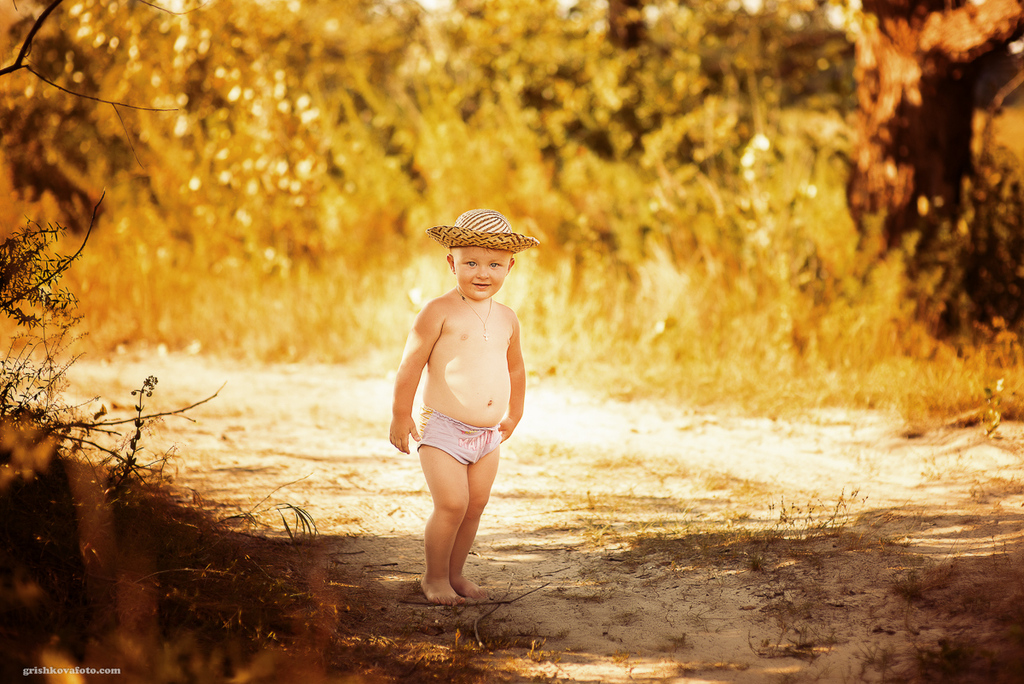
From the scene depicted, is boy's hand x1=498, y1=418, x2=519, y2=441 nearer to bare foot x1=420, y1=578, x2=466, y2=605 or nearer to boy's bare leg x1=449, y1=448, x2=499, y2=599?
boy's bare leg x1=449, y1=448, x2=499, y2=599

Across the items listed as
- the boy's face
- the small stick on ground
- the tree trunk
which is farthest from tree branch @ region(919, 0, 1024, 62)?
the small stick on ground

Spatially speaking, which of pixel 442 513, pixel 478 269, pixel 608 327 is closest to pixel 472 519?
pixel 442 513

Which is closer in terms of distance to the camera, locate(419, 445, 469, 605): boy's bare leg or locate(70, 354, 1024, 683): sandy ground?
locate(70, 354, 1024, 683): sandy ground

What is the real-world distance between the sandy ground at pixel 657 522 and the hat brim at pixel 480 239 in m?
1.36

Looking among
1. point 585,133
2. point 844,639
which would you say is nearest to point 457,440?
point 844,639

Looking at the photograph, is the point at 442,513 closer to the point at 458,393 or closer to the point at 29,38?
the point at 458,393

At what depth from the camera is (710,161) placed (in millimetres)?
8359

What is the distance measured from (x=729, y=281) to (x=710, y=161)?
66.2 inches

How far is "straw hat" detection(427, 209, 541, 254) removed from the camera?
3221 millimetres

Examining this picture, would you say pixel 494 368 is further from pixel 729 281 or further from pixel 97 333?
pixel 97 333

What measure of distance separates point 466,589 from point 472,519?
274mm

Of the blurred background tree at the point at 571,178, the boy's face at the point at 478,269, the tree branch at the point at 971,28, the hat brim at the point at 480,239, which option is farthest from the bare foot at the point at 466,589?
the tree branch at the point at 971,28

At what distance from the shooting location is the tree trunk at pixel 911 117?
6.41 metres

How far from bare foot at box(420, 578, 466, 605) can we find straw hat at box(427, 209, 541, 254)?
1.30m
